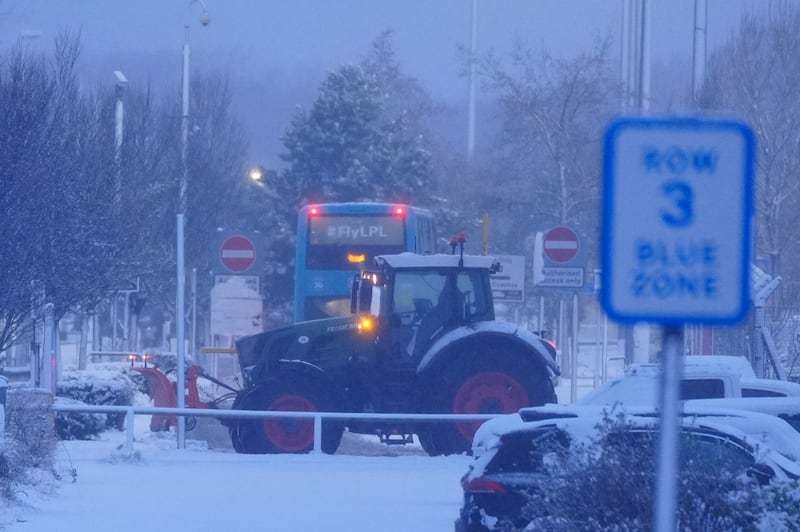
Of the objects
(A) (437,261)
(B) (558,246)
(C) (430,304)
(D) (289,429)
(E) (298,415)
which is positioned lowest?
(D) (289,429)

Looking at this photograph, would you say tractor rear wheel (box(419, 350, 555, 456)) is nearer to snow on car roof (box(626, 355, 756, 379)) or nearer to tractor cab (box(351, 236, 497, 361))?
tractor cab (box(351, 236, 497, 361))

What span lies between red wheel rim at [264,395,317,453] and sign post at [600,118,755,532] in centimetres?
1378

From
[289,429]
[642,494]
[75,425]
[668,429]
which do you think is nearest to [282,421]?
[289,429]

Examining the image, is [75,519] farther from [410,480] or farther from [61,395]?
[61,395]

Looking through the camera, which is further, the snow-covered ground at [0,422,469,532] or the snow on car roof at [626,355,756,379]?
the snow on car roof at [626,355,756,379]

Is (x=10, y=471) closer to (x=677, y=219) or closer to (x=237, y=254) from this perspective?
(x=237, y=254)

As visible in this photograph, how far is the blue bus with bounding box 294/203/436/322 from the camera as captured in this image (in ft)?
86.2

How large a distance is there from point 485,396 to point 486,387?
4.7 inches

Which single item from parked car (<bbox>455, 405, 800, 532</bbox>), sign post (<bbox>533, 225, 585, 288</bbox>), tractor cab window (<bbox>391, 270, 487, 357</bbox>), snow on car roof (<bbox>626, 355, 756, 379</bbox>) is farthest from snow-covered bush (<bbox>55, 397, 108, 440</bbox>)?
parked car (<bbox>455, 405, 800, 532</bbox>)

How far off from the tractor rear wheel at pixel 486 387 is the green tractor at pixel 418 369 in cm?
1

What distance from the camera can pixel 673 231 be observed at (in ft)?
12.8

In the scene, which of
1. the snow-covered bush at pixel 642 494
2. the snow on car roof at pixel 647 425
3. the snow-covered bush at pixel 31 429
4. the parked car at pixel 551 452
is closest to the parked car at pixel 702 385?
the snow on car roof at pixel 647 425

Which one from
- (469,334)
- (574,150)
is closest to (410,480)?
(469,334)

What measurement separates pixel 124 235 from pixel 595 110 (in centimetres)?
1415
